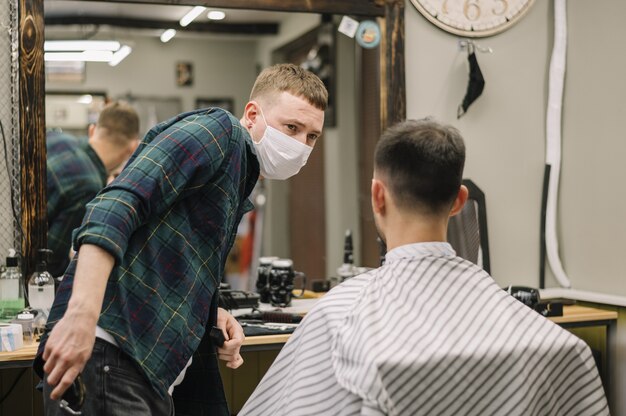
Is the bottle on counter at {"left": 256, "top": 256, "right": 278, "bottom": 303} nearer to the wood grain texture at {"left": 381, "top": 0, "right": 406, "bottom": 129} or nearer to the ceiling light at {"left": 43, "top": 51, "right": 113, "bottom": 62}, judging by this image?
the wood grain texture at {"left": 381, "top": 0, "right": 406, "bottom": 129}

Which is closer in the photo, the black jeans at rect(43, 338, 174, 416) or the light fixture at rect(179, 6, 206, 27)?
the black jeans at rect(43, 338, 174, 416)

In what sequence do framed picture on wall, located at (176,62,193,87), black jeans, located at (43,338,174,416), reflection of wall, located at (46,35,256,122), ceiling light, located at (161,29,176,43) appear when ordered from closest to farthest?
1. black jeans, located at (43,338,174,416)
2. ceiling light, located at (161,29,176,43)
3. reflection of wall, located at (46,35,256,122)
4. framed picture on wall, located at (176,62,193,87)

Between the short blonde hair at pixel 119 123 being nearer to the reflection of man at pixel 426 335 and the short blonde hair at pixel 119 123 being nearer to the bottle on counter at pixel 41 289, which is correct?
the bottle on counter at pixel 41 289

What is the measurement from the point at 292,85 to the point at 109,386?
92 cm

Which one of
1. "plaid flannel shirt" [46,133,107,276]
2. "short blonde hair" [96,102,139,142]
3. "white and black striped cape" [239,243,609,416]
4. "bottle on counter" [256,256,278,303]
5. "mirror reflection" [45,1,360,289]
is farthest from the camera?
"mirror reflection" [45,1,360,289]

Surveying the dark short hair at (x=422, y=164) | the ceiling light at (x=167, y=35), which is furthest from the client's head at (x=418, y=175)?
the ceiling light at (x=167, y=35)

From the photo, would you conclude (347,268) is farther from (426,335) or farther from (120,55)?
(120,55)

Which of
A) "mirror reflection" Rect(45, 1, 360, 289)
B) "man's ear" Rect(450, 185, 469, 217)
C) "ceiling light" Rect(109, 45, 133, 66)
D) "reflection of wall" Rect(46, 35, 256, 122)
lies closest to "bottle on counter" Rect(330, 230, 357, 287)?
"mirror reflection" Rect(45, 1, 360, 289)

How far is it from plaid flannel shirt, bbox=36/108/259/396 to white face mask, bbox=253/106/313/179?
278mm

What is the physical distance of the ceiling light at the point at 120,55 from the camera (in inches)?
220

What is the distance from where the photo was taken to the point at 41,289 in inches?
106

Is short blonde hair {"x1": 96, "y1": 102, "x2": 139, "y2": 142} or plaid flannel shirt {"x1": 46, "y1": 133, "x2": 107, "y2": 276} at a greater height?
short blonde hair {"x1": 96, "y1": 102, "x2": 139, "y2": 142}

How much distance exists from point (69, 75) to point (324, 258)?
6.19 ft

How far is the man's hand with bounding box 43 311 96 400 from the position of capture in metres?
1.45
